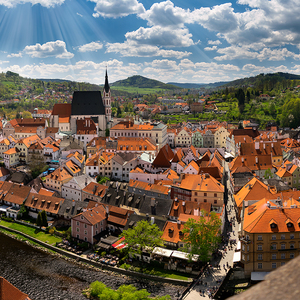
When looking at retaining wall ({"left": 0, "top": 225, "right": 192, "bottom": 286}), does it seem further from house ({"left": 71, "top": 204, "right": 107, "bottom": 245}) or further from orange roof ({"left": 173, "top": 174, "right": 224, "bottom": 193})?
orange roof ({"left": 173, "top": 174, "right": 224, "bottom": 193})

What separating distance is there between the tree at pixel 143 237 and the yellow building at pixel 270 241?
1001 cm

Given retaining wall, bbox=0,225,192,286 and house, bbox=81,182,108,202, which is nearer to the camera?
retaining wall, bbox=0,225,192,286

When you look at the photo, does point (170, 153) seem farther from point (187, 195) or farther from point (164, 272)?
point (164, 272)

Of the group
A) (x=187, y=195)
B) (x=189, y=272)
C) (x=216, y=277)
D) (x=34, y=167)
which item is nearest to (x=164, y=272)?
(x=189, y=272)

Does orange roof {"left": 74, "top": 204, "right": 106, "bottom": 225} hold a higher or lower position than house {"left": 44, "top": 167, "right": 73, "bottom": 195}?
lower

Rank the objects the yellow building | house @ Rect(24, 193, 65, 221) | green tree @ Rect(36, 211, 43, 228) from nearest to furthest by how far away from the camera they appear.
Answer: the yellow building → green tree @ Rect(36, 211, 43, 228) → house @ Rect(24, 193, 65, 221)

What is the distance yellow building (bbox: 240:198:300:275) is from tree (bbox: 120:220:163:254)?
10010 mm

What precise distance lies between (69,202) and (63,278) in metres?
15.8

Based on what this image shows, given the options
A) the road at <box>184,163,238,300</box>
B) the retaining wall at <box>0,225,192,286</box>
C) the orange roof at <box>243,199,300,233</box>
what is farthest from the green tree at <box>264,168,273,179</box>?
the retaining wall at <box>0,225,192,286</box>

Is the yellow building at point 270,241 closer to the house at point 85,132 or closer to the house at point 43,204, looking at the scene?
the house at point 43,204

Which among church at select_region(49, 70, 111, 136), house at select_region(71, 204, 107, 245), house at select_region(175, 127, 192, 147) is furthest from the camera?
church at select_region(49, 70, 111, 136)

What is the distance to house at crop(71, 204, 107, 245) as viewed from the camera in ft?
136

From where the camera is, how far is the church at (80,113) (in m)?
87.4

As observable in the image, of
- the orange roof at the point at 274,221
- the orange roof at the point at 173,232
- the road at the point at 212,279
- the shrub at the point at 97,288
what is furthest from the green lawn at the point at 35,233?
the orange roof at the point at 274,221
